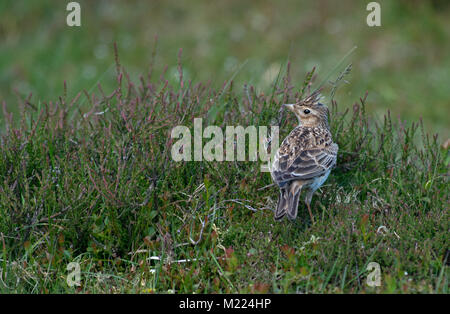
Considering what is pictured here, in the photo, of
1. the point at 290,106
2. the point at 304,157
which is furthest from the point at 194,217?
the point at 290,106

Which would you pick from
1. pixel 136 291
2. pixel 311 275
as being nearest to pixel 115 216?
pixel 136 291

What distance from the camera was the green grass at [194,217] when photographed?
410 centimetres

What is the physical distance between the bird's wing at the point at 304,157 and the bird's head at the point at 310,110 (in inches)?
5.6

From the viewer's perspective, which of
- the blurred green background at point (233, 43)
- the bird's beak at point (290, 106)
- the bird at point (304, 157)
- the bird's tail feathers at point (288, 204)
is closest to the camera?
the bird's tail feathers at point (288, 204)

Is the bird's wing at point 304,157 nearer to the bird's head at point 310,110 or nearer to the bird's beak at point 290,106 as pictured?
the bird's head at point 310,110

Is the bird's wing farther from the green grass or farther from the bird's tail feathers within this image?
the green grass

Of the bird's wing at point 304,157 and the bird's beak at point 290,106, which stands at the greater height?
the bird's beak at point 290,106

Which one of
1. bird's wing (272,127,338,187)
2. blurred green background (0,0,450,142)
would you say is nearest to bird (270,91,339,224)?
bird's wing (272,127,338,187)

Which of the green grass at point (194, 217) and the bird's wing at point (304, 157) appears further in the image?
the bird's wing at point (304, 157)

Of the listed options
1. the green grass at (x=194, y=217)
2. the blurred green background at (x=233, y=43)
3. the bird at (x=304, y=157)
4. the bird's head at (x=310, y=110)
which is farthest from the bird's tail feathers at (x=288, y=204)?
the blurred green background at (x=233, y=43)

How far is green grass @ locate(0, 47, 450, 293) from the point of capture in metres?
4.10

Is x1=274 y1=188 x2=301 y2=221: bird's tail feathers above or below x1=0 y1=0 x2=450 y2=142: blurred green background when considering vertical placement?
below

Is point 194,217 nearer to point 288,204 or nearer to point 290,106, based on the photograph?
point 288,204

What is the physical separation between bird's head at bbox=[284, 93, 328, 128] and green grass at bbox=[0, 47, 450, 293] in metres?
0.29
